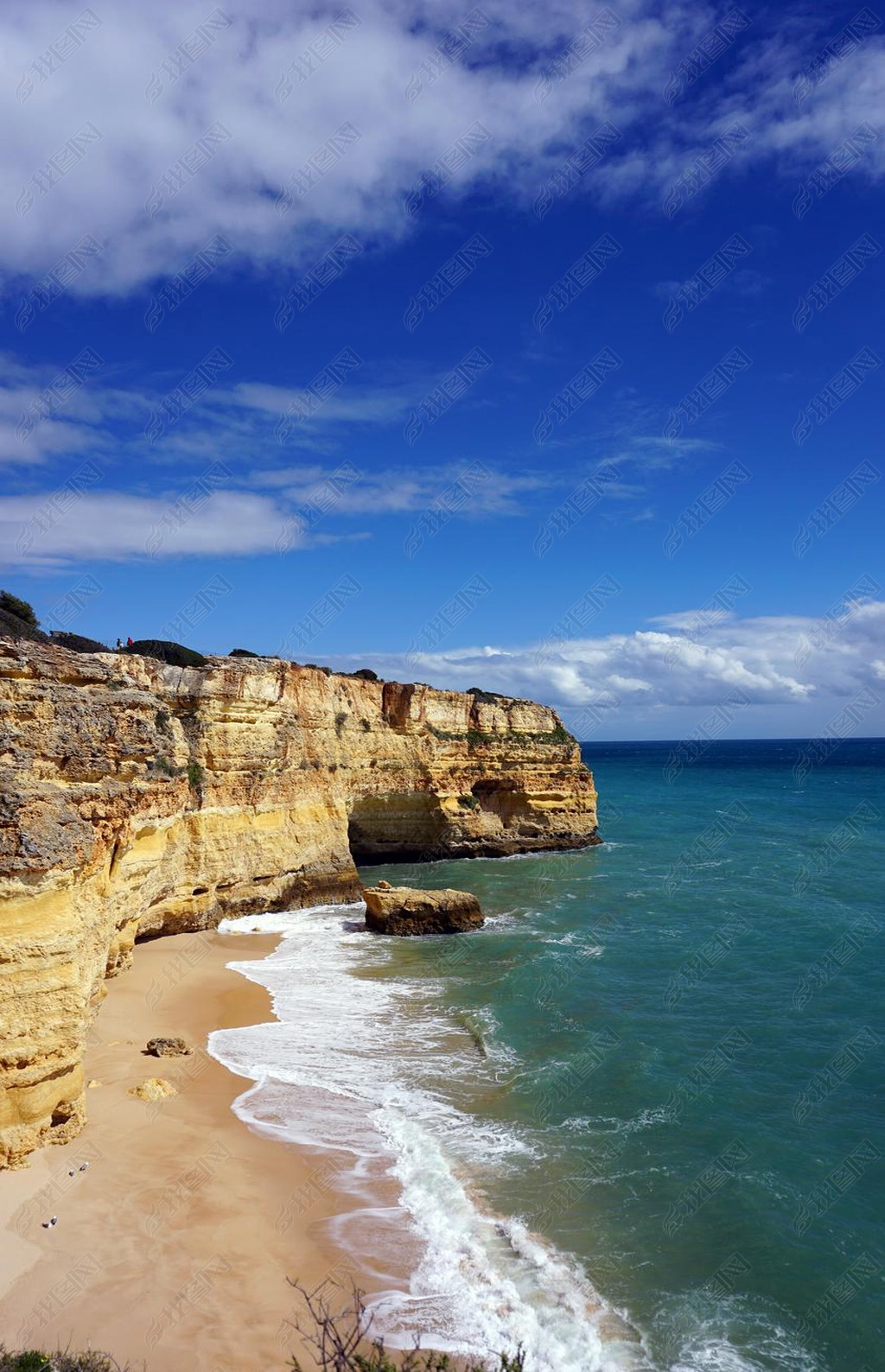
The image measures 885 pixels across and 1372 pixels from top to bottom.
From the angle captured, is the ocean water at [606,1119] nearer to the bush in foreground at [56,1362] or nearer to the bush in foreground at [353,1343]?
the bush in foreground at [353,1343]

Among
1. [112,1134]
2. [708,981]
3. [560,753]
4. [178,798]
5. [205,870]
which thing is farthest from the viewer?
[560,753]

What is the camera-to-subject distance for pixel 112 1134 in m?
10.6

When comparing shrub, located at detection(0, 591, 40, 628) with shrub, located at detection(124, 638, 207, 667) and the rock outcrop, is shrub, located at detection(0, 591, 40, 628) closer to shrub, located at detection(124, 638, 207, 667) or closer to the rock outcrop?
shrub, located at detection(124, 638, 207, 667)

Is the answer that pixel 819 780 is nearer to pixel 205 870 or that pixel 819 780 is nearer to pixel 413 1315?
pixel 205 870

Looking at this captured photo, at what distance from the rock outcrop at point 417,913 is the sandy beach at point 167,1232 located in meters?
11.3

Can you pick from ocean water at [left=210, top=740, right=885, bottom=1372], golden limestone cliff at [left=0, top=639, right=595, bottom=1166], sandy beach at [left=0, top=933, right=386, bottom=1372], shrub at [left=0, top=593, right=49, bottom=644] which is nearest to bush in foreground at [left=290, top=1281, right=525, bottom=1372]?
sandy beach at [left=0, top=933, right=386, bottom=1372]

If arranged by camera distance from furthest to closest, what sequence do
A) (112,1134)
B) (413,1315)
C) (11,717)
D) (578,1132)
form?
(578,1132)
(112,1134)
(11,717)
(413,1315)

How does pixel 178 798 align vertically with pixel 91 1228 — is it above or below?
above

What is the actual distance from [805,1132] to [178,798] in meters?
13.2

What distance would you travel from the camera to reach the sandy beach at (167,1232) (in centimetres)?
727

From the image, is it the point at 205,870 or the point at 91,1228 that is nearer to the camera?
the point at 91,1228

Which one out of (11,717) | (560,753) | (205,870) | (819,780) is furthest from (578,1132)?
(819,780)

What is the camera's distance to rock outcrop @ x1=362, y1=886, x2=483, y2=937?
24469mm

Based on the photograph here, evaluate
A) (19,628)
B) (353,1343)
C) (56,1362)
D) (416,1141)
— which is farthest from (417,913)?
(56,1362)
